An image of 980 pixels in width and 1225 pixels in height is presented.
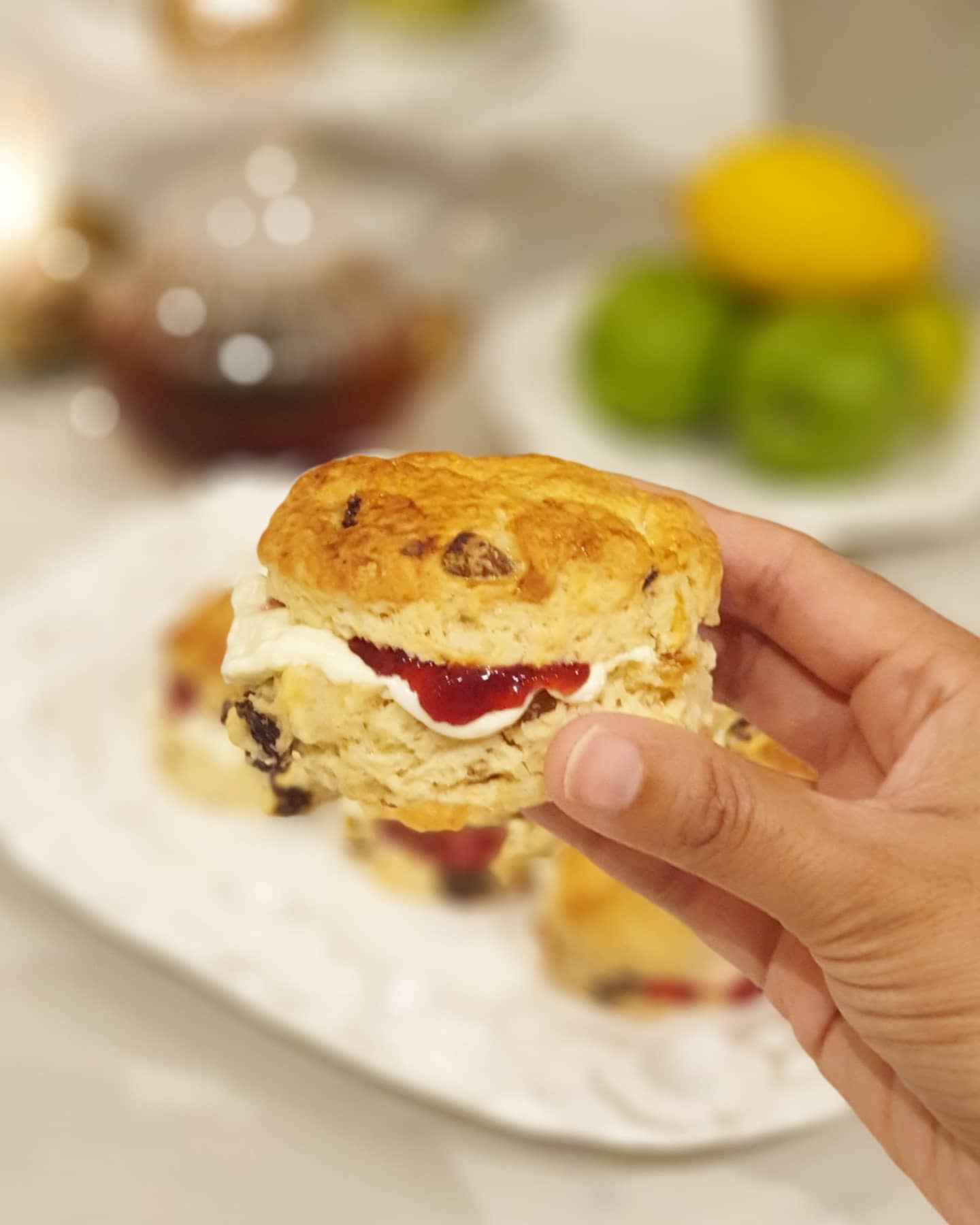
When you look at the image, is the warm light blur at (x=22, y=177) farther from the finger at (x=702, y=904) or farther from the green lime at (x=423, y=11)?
the finger at (x=702, y=904)

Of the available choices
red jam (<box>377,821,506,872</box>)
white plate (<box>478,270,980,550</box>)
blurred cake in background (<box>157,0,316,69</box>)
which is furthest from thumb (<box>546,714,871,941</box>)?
blurred cake in background (<box>157,0,316,69</box>)

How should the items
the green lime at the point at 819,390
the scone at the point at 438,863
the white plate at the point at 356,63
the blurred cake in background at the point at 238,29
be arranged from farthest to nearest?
the white plate at the point at 356,63
the blurred cake in background at the point at 238,29
the green lime at the point at 819,390
the scone at the point at 438,863

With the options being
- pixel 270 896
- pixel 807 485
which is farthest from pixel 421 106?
pixel 270 896

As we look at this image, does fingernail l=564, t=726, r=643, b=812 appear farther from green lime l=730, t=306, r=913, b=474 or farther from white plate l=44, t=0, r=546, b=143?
white plate l=44, t=0, r=546, b=143

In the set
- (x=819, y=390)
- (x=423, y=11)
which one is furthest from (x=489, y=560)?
(x=423, y=11)

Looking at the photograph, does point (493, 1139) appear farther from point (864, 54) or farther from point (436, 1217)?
point (864, 54)

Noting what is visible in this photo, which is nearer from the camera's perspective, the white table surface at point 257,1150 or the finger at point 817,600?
the finger at point 817,600

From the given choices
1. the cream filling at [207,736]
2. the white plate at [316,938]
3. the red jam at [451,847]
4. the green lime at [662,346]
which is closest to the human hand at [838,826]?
the white plate at [316,938]

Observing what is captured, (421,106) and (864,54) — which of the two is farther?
(421,106)
